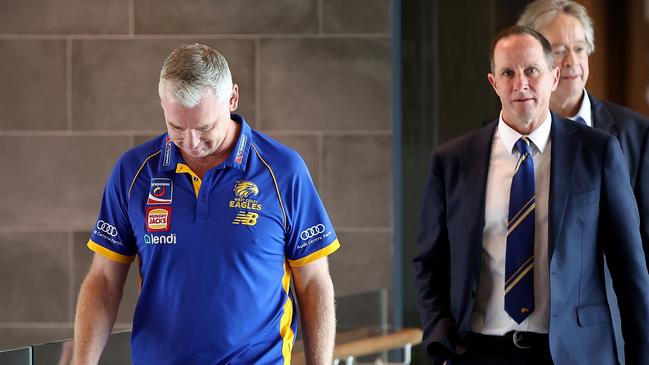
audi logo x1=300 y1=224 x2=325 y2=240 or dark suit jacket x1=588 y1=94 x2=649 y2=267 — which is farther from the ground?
dark suit jacket x1=588 y1=94 x2=649 y2=267

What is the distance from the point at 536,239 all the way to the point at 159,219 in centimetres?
96

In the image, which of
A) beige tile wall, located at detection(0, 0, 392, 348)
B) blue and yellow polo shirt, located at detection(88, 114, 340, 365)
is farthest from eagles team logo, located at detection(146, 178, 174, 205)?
beige tile wall, located at detection(0, 0, 392, 348)

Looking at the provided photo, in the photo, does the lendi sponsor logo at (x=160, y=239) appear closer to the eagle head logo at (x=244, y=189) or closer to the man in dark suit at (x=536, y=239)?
the eagle head logo at (x=244, y=189)

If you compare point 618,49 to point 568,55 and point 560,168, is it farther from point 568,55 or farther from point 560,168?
point 560,168

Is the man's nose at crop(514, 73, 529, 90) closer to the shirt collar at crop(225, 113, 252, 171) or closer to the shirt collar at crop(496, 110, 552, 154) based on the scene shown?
the shirt collar at crop(496, 110, 552, 154)

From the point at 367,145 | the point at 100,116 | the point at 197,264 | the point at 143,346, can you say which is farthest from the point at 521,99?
the point at 100,116

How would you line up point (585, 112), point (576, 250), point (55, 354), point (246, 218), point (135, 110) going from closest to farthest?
point (246, 218)
point (576, 250)
point (55, 354)
point (585, 112)
point (135, 110)

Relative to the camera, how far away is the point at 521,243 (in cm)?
282

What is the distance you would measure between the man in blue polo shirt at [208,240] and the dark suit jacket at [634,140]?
870mm

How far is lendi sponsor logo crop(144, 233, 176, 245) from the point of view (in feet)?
8.36

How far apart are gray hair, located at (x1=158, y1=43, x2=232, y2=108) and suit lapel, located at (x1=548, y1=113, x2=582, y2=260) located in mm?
874

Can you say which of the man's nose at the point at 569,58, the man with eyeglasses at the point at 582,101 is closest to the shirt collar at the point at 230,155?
the man with eyeglasses at the point at 582,101

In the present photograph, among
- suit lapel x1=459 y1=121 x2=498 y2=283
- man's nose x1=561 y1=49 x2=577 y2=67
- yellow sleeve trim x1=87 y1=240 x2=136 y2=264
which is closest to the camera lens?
yellow sleeve trim x1=87 y1=240 x2=136 y2=264

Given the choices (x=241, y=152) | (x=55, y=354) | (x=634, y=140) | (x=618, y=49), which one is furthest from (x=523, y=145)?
(x=618, y=49)
